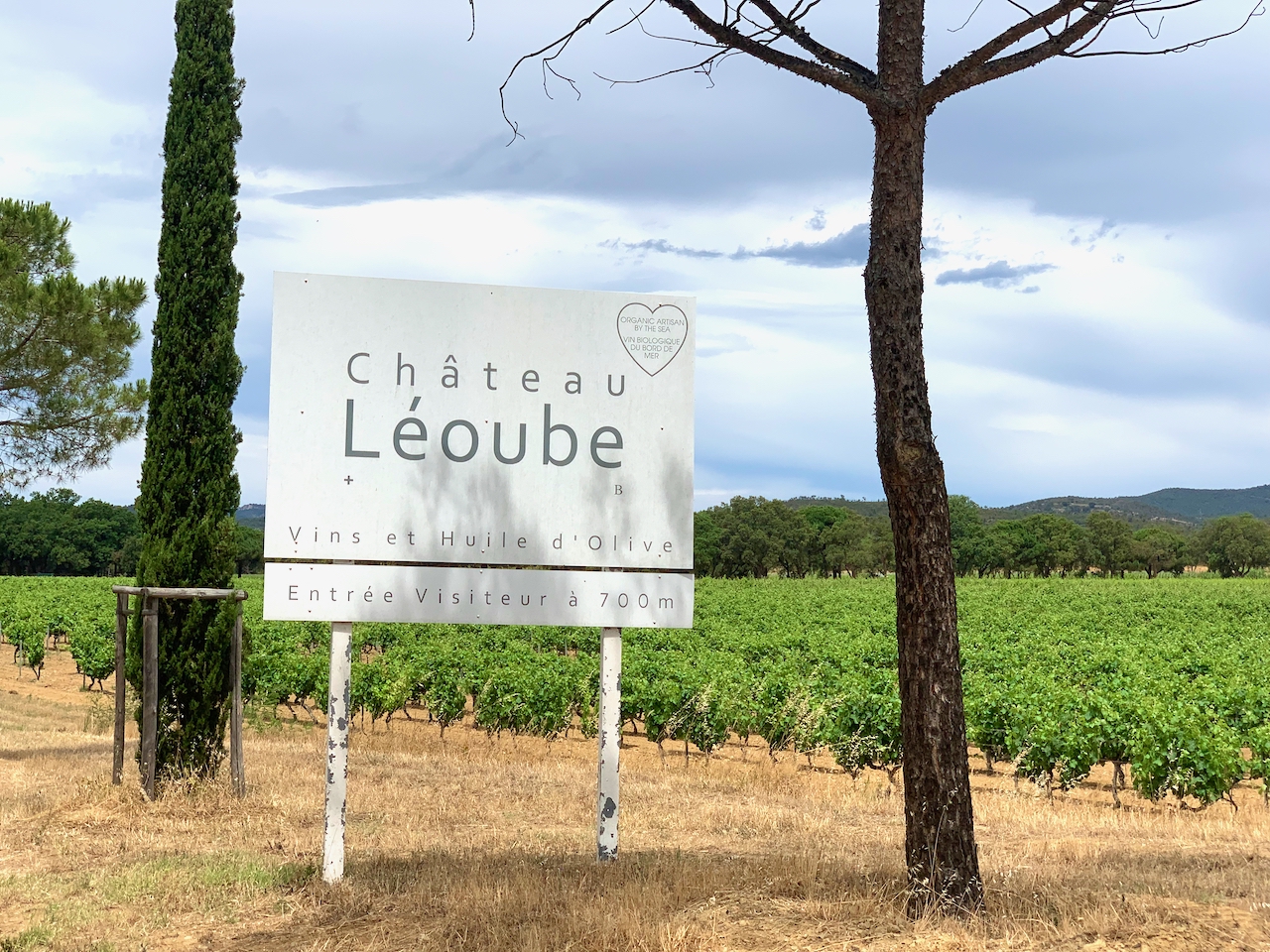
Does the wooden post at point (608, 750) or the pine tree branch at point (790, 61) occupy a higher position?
the pine tree branch at point (790, 61)

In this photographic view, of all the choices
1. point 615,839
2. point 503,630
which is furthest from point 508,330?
point 503,630

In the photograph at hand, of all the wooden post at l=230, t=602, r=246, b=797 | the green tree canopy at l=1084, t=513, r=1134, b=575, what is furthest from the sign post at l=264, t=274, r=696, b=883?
the green tree canopy at l=1084, t=513, r=1134, b=575

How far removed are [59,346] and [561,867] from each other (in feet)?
36.6

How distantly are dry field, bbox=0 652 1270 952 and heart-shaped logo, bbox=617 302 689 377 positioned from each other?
9.73 ft

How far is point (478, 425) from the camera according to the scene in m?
6.25

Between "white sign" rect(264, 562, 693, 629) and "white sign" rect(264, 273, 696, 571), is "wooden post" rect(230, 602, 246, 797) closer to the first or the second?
Answer: "white sign" rect(264, 562, 693, 629)

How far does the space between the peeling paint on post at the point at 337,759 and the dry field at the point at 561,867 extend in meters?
0.18

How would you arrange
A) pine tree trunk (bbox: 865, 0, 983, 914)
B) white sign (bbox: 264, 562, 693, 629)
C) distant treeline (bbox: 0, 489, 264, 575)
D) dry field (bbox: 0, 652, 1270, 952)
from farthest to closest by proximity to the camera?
distant treeline (bbox: 0, 489, 264, 575)
white sign (bbox: 264, 562, 693, 629)
pine tree trunk (bbox: 865, 0, 983, 914)
dry field (bbox: 0, 652, 1270, 952)

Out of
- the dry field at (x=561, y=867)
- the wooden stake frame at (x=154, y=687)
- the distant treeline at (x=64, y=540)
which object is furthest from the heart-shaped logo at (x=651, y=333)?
the distant treeline at (x=64, y=540)

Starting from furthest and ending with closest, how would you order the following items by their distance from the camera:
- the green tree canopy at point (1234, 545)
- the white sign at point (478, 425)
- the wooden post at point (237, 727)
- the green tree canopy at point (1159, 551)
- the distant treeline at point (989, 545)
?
the green tree canopy at point (1159, 551), the green tree canopy at point (1234, 545), the distant treeline at point (989, 545), the wooden post at point (237, 727), the white sign at point (478, 425)

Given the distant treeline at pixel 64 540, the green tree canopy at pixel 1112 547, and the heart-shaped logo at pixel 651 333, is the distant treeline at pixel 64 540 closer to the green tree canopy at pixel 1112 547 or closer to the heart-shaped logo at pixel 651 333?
the green tree canopy at pixel 1112 547

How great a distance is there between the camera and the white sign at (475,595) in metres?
6.00

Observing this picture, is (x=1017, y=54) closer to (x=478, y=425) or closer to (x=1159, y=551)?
(x=478, y=425)

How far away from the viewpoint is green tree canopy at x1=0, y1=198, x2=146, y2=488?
13.6 meters
